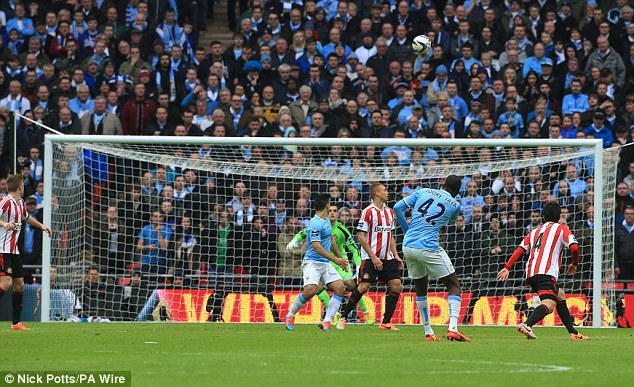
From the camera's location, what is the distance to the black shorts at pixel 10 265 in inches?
634

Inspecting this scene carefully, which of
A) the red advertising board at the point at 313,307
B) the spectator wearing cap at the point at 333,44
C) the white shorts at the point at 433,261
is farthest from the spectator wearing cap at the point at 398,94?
the white shorts at the point at 433,261

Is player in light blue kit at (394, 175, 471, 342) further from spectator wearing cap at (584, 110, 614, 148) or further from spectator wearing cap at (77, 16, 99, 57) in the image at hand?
spectator wearing cap at (77, 16, 99, 57)

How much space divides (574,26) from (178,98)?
8.73m

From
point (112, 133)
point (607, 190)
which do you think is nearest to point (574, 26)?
point (607, 190)

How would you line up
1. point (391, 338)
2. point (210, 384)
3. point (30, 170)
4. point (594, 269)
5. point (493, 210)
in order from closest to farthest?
point (210, 384) → point (391, 338) → point (594, 269) → point (493, 210) → point (30, 170)

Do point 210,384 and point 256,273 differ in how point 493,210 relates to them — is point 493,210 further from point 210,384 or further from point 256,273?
point 210,384

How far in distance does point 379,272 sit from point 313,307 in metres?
3.35

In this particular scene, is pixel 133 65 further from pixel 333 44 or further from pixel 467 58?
pixel 467 58

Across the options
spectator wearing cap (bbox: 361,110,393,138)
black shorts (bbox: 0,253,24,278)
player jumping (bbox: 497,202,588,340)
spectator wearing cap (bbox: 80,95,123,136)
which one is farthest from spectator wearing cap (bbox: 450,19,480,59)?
black shorts (bbox: 0,253,24,278)

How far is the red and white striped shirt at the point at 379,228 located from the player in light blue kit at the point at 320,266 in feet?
1.84

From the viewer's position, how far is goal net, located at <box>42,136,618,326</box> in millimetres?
19625

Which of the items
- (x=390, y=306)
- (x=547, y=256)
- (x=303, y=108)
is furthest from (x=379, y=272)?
(x=303, y=108)

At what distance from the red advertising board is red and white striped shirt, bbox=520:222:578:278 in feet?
17.0

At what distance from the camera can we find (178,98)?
79.6 feet
